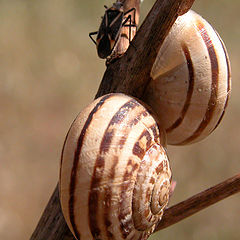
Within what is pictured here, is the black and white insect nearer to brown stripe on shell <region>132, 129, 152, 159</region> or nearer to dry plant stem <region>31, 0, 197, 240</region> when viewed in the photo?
dry plant stem <region>31, 0, 197, 240</region>

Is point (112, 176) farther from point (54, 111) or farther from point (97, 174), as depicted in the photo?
point (54, 111)

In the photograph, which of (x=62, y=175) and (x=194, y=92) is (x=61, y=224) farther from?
(x=194, y=92)

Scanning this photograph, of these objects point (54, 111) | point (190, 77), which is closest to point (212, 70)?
point (190, 77)

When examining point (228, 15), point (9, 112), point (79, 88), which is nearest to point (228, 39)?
point (228, 15)

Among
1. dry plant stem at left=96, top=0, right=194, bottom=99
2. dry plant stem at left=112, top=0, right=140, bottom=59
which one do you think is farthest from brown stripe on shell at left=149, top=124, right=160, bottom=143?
dry plant stem at left=112, top=0, right=140, bottom=59

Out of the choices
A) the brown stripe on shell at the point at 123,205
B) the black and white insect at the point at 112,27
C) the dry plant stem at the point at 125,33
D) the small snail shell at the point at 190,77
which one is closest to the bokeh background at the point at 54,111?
the black and white insect at the point at 112,27

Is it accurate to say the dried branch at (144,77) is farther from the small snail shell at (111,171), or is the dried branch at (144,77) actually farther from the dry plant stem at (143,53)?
the small snail shell at (111,171)
